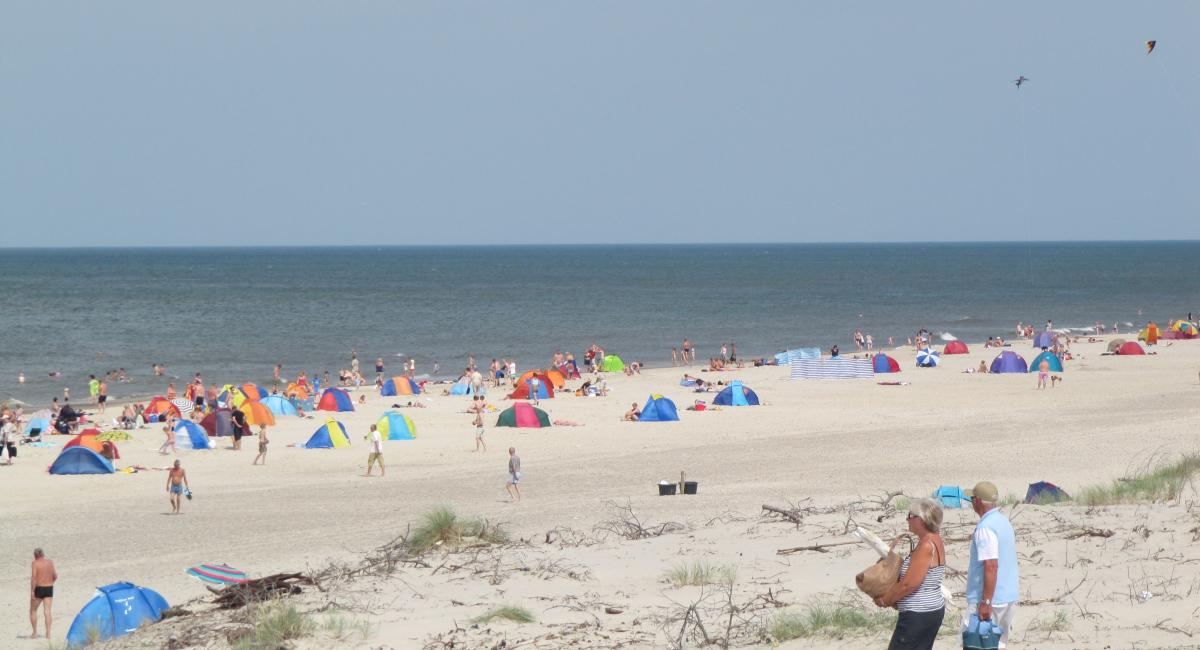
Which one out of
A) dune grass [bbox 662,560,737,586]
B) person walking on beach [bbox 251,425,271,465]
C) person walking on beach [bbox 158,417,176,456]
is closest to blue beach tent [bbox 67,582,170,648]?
dune grass [bbox 662,560,737,586]

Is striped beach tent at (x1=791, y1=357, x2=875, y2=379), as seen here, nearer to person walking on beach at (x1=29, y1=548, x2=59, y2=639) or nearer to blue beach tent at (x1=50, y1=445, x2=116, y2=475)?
blue beach tent at (x1=50, y1=445, x2=116, y2=475)

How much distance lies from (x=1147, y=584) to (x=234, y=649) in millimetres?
Result: 6072

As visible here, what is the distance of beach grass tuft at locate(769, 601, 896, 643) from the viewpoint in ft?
24.1

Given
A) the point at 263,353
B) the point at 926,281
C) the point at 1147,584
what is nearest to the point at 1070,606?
the point at 1147,584

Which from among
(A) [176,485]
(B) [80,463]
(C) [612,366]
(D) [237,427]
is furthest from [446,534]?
(C) [612,366]

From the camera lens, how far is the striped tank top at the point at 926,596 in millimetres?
5809

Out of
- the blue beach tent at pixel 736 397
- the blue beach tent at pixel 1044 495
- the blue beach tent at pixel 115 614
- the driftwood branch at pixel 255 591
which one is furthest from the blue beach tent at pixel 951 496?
the blue beach tent at pixel 736 397

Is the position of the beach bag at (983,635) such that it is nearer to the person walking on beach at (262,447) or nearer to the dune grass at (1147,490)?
the dune grass at (1147,490)

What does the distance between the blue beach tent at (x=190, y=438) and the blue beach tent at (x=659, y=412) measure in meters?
10.1

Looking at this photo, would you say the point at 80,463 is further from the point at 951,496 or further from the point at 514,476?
the point at 951,496

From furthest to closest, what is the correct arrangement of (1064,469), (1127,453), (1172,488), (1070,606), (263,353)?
(263,353) → (1127,453) → (1064,469) → (1172,488) → (1070,606)

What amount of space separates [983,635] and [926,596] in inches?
13.6

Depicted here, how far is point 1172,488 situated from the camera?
37.1 ft

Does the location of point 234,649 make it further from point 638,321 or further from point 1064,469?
point 638,321
